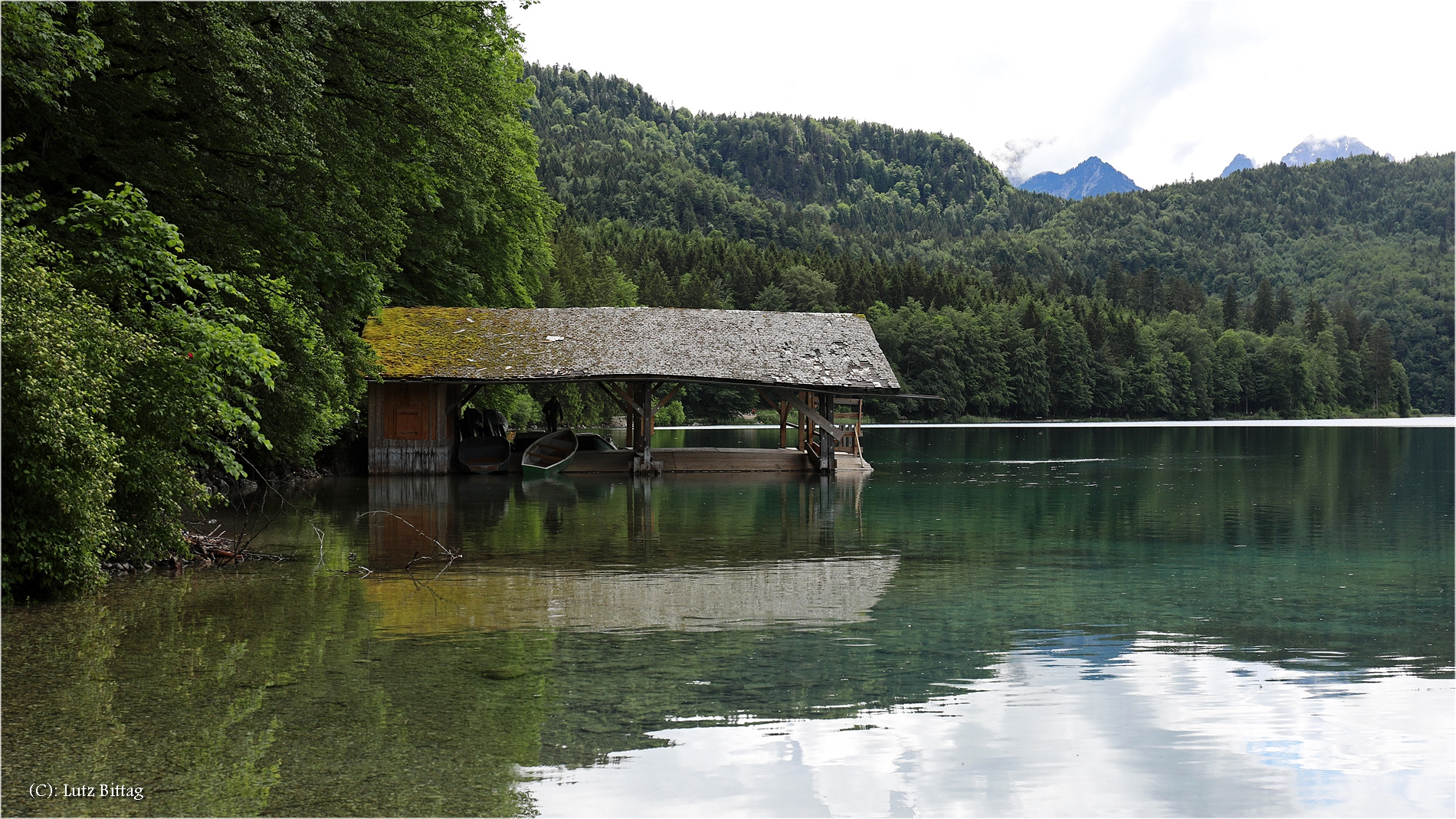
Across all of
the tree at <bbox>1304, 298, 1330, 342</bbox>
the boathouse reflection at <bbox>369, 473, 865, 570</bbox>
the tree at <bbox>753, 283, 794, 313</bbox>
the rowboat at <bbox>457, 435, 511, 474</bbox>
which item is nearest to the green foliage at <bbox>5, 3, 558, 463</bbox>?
the boathouse reflection at <bbox>369, 473, 865, 570</bbox>

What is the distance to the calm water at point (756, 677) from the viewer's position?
18.4ft

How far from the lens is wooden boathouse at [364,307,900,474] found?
27.8m

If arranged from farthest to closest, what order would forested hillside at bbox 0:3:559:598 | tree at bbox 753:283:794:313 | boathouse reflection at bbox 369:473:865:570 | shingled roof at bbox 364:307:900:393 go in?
tree at bbox 753:283:794:313 → shingled roof at bbox 364:307:900:393 → boathouse reflection at bbox 369:473:865:570 → forested hillside at bbox 0:3:559:598

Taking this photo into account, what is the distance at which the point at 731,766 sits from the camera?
592 centimetres

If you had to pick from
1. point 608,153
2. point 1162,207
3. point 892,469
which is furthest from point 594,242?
point 1162,207

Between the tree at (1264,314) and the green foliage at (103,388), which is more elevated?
the tree at (1264,314)

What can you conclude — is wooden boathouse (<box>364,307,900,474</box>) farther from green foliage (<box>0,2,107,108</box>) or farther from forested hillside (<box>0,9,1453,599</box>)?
green foliage (<box>0,2,107,108</box>)

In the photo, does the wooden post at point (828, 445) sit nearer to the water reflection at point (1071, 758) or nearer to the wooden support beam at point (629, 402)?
the wooden support beam at point (629, 402)

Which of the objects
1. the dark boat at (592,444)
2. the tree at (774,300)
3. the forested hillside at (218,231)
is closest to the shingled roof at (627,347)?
the forested hillside at (218,231)

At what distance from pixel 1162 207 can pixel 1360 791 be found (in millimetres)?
196453

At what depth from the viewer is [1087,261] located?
17788 centimetres

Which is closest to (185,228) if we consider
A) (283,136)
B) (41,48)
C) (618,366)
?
(283,136)

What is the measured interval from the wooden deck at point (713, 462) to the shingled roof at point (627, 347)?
9.46 feet

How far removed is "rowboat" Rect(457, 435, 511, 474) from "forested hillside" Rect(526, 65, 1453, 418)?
3641cm
